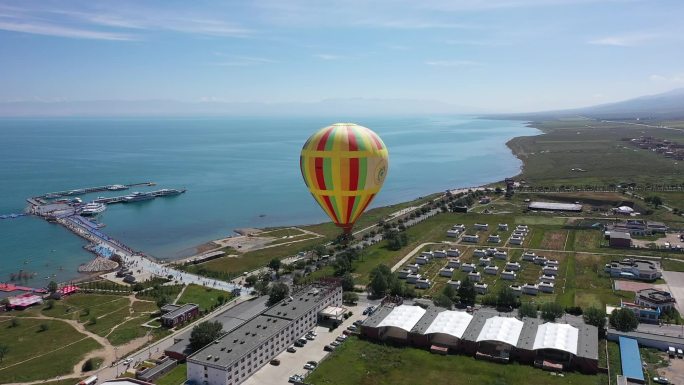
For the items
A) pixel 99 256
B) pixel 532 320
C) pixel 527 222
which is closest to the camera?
pixel 532 320

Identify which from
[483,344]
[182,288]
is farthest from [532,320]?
[182,288]

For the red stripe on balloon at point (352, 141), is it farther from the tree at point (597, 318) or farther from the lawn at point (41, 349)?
the lawn at point (41, 349)

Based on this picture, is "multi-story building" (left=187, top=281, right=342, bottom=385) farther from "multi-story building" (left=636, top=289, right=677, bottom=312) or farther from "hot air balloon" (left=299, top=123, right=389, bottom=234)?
"multi-story building" (left=636, top=289, right=677, bottom=312)

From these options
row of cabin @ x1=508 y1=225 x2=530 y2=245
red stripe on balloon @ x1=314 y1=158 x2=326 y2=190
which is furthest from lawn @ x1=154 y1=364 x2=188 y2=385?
row of cabin @ x1=508 y1=225 x2=530 y2=245

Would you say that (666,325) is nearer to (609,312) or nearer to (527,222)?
(609,312)

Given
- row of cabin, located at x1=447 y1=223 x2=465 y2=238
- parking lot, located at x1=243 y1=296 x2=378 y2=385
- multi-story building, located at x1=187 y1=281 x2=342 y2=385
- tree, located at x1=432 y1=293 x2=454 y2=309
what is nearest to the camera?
multi-story building, located at x1=187 y1=281 x2=342 y2=385

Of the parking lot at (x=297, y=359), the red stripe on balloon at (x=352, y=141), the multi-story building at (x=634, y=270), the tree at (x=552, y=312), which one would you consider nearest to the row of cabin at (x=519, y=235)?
the multi-story building at (x=634, y=270)
